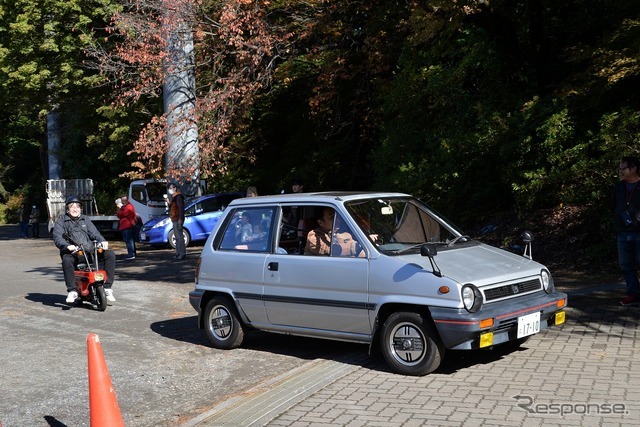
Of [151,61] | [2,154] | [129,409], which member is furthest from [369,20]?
[2,154]

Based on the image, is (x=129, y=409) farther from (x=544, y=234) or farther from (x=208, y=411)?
(x=544, y=234)

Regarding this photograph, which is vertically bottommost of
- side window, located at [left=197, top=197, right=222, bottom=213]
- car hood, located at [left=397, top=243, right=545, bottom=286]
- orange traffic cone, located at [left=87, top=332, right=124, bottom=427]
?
orange traffic cone, located at [left=87, top=332, right=124, bottom=427]

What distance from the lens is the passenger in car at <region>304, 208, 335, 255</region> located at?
28.9ft

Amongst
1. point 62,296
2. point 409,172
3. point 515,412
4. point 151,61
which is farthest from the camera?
point 151,61

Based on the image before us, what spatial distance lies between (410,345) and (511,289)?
1107 mm

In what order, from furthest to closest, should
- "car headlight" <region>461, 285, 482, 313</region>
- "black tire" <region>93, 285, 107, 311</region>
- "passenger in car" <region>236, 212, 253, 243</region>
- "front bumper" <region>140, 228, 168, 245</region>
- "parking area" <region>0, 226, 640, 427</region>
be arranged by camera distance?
1. "front bumper" <region>140, 228, 168, 245</region>
2. "black tire" <region>93, 285, 107, 311</region>
3. "passenger in car" <region>236, 212, 253, 243</region>
4. "car headlight" <region>461, 285, 482, 313</region>
5. "parking area" <region>0, 226, 640, 427</region>

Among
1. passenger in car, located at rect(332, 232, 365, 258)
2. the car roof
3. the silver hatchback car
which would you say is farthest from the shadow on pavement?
passenger in car, located at rect(332, 232, 365, 258)

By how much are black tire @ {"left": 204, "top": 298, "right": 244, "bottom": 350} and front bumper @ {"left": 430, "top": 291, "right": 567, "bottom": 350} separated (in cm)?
269

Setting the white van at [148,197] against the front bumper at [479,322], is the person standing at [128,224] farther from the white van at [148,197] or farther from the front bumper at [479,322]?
the front bumper at [479,322]

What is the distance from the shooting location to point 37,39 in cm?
3019

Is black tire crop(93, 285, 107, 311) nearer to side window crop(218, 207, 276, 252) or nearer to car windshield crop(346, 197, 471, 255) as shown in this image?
side window crop(218, 207, 276, 252)

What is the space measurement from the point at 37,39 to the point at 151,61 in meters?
8.18

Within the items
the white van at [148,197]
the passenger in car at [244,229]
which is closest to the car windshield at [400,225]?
the passenger in car at [244,229]

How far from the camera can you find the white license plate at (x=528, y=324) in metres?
7.87
